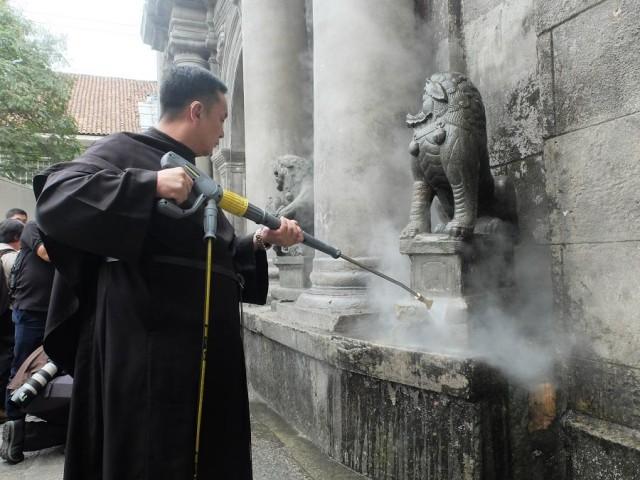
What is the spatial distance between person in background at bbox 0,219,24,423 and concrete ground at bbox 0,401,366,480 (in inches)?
58.5

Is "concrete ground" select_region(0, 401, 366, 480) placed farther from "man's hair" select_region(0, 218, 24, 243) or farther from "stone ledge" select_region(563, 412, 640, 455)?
"man's hair" select_region(0, 218, 24, 243)

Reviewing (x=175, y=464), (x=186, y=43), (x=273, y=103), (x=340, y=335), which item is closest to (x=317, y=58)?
(x=273, y=103)

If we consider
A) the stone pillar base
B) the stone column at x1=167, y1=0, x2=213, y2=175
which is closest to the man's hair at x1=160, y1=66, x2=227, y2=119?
the stone pillar base

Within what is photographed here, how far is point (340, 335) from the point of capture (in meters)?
3.20

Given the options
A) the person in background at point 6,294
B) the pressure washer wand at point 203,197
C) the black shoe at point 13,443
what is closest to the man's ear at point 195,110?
the pressure washer wand at point 203,197

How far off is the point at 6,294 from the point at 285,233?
13.4 feet

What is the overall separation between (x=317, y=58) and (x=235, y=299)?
2.70 metres

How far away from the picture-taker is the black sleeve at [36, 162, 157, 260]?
1.59 meters

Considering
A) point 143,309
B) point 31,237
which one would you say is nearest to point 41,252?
point 31,237

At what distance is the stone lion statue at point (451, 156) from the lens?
9.15 ft

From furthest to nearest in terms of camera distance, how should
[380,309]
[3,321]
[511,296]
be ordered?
[3,321], [380,309], [511,296]

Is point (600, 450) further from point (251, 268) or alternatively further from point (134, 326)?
point (134, 326)

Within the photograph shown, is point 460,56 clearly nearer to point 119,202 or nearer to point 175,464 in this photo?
point 119,202

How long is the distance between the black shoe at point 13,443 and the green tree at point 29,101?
16.5m
